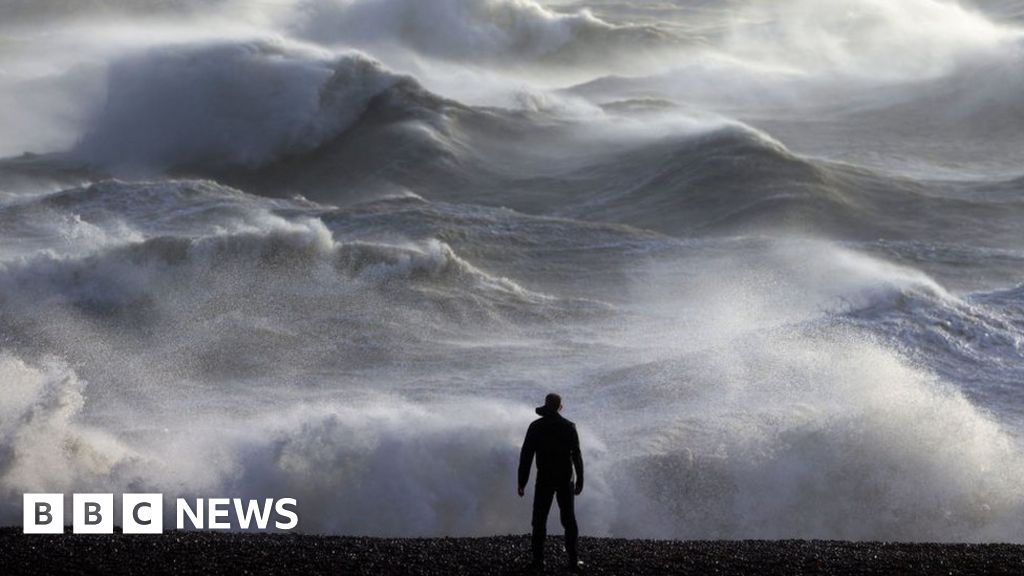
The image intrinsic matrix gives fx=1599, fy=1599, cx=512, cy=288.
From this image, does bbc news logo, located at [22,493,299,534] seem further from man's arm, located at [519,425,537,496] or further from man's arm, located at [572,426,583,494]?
man's arm, located at [572,426,583,494]

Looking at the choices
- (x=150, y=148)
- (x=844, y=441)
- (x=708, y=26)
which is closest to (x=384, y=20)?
(x=708, y=26)

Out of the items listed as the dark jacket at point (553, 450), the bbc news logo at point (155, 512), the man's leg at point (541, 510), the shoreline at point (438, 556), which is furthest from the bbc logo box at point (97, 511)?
the dark jacket at point (553, 450)

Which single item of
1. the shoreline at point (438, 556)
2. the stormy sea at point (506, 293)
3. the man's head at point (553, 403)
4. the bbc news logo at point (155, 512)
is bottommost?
the shoreline at point (438, 556)

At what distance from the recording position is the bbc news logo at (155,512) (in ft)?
39.3

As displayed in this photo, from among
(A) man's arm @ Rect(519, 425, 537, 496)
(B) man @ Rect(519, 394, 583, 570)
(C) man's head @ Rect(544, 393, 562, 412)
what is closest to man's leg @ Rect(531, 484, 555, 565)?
(B) man @ Rect(519, 394, 583, 570)

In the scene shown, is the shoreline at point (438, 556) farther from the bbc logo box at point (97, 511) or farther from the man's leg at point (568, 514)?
the bbc logo box at point (97, 511)

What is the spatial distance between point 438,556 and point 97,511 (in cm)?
331

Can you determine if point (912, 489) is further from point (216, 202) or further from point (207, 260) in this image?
point (216, 202)

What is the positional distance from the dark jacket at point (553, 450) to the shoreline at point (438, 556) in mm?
664

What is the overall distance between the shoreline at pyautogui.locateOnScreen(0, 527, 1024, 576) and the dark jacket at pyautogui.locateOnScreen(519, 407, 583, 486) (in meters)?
0.66

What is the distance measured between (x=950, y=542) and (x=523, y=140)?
818 inches

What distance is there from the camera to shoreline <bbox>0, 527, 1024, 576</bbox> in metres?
9.92

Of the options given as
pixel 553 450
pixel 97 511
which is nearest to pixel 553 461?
pixel 553 450

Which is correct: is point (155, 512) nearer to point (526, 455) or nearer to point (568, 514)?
point (526, 455)
